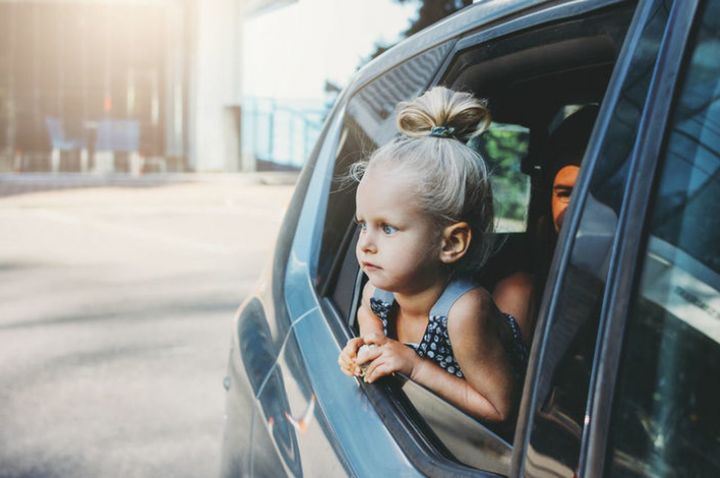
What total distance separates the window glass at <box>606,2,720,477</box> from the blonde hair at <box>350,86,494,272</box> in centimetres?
56

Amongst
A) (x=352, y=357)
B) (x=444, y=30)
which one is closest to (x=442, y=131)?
(x=444, y=30)

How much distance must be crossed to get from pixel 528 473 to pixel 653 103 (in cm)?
45

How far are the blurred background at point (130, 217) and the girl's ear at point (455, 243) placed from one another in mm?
2475

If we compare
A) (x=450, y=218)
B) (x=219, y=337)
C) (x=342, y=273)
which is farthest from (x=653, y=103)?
(x=219, y=337)

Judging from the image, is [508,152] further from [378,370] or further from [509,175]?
[378,370]

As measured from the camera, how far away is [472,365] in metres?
1.42

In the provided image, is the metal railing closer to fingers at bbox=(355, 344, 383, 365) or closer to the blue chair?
the blue chair

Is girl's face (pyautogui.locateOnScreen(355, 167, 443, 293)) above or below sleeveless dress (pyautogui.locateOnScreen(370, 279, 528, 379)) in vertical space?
above

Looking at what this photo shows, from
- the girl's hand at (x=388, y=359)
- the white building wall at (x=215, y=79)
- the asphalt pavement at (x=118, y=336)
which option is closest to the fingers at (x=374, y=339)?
the girl's hand at (x=388, y=359)

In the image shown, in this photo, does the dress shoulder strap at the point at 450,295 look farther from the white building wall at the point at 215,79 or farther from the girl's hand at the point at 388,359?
the white building wall at the point at 215,79

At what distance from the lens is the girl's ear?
1530 millimetres

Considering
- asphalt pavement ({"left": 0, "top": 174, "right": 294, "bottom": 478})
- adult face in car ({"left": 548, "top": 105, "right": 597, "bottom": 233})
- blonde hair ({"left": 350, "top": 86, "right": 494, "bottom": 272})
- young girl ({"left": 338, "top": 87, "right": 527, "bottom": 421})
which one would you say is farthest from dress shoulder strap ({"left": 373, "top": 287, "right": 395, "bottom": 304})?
asphalt pavement ({"left": 0, "top": 174, "right": 294, "bottom": 478})

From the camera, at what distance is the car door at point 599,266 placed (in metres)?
0.97

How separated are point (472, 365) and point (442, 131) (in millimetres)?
411
